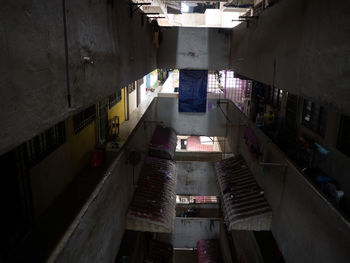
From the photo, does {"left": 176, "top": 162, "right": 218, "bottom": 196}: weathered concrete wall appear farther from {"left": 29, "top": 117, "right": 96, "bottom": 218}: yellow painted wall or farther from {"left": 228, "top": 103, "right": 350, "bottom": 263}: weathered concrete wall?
{"left": 228, "top": 103, "right": 350, "bottom": 263}: weathered concrete wall

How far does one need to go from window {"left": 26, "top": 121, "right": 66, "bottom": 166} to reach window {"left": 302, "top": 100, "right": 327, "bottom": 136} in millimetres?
7944

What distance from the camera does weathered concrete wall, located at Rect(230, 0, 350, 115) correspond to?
380 centimetres

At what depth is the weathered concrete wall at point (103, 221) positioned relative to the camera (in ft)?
14.2

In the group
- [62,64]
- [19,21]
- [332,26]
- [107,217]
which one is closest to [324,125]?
[332,26]

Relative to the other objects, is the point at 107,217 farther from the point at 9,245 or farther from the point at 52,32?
the point at 52,32

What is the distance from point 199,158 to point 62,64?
13616mm

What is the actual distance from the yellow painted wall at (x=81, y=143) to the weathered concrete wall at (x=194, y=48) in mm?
4796

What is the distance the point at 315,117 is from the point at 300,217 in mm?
4338

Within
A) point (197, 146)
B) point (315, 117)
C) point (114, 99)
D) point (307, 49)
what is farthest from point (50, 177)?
point (197, 146)

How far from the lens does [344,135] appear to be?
7.70 metres

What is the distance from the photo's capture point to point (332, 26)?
13.3 feet

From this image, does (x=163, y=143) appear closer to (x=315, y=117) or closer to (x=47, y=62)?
(x=315, y=117)

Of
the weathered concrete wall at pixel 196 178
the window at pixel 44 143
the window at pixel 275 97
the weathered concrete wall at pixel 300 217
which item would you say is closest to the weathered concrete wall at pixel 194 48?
the window at pixel 275 97

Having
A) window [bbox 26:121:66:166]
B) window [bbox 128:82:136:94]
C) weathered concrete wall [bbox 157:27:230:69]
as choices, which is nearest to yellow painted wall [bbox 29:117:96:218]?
window [bbox 26:121:66:166]
